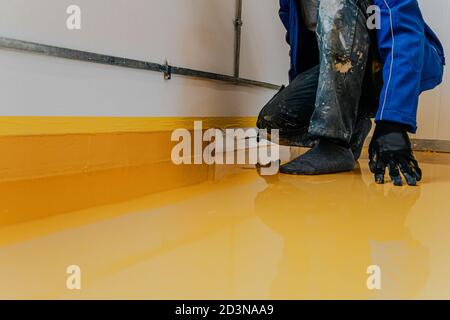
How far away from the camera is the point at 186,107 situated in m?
1.67

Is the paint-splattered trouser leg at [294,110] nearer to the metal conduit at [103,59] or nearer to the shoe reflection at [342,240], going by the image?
the metal conduit at [103,59]

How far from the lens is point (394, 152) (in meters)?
1.18

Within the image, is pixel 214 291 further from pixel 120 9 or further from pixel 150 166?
pixel 120 9

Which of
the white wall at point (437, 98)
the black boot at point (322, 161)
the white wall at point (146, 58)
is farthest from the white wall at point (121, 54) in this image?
the white wall at point (437, 98)

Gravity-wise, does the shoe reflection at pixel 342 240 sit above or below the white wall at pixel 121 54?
below

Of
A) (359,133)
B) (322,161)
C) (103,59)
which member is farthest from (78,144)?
(359,133)

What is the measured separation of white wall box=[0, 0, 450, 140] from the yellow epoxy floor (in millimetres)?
267

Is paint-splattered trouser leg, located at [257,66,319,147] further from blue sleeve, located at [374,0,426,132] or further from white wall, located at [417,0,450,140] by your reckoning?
white wall, located at [417,0,450,140]

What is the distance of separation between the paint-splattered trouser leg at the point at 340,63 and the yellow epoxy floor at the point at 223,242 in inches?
11.8

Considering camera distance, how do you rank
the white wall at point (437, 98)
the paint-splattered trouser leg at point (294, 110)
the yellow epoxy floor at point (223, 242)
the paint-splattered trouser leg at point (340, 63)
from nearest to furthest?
the yellow epoxy floor at point (223, 242), the paint-splattered trouser leg at point (340, 63), the paint-splattered trouser leg at point (294, 110), the white wall at point (437, 98)

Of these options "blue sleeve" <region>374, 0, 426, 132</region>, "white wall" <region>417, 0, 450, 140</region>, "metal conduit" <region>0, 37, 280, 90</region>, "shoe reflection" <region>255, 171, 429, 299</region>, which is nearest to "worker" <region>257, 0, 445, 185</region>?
"blue sleeve" <region>374, 0, 426, 132</region>

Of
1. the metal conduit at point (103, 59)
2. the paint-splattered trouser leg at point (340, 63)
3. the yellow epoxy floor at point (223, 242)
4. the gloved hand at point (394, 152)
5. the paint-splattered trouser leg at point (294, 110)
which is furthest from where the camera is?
the paint-splattered trouser leg at point (294, 110)

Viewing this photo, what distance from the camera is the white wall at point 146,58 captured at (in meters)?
1.12

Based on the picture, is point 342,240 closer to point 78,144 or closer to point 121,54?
point 78,144
